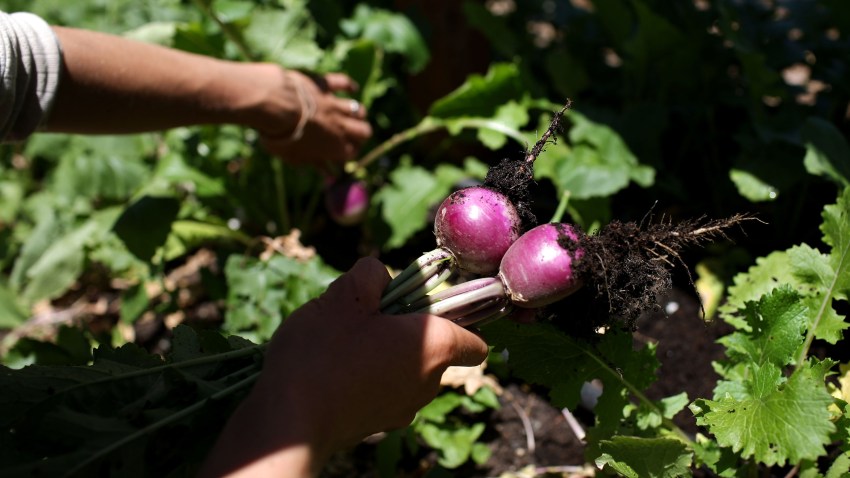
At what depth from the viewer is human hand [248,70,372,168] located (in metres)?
1.96

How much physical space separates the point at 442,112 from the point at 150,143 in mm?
1256

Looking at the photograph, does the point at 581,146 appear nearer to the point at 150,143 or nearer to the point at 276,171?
the point at 276,171

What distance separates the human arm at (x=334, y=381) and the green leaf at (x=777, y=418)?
0.50 m

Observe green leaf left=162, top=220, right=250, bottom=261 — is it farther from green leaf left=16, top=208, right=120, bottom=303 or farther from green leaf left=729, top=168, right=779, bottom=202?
green leaf left=729, top=168, right=779, bottom=202

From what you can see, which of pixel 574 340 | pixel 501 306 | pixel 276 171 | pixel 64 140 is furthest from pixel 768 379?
pixel 64 140

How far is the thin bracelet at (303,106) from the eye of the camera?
78.8 inches

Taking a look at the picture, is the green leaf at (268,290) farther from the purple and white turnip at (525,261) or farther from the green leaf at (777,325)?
the green leaf at (777,325)

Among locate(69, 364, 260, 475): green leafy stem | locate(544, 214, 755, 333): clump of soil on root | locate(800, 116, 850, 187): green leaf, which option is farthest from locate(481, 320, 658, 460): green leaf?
locate(800, 116, 850, 187): green leaf

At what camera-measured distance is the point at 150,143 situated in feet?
9.20

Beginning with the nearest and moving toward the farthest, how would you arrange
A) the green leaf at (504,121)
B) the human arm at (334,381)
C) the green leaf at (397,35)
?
the human arm at (334,381), the green leaf at (504,121), the green leaf at (397,35)

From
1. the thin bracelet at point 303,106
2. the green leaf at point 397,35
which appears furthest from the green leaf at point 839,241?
the green leaf at point 397,35

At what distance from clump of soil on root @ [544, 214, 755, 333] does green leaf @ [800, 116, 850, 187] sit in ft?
2.20

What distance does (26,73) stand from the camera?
1.45 meters

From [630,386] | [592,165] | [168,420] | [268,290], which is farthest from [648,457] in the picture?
[268,290]
